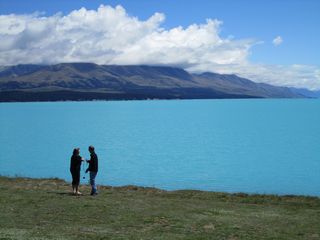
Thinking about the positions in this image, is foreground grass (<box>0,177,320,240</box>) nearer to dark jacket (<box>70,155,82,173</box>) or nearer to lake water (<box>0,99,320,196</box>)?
dark jacket (<box>70,155,82,173</box>)

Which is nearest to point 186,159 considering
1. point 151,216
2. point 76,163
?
point 76,163

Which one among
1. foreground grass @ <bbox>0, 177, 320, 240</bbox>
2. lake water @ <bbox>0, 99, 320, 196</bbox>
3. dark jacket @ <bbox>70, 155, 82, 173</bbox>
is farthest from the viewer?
lake water @ <bbox>0, 99, 320, 196</bbox>

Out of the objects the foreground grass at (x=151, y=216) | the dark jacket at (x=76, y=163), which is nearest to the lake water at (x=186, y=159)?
the foreground grass at (x=151, y=216)

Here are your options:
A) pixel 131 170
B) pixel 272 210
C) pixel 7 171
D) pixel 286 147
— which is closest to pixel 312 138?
pixel 286 147

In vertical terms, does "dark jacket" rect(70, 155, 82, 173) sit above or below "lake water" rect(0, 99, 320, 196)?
above

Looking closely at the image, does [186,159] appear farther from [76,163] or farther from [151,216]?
[151,216]

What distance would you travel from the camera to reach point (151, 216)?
21.5m

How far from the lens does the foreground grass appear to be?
18.2m

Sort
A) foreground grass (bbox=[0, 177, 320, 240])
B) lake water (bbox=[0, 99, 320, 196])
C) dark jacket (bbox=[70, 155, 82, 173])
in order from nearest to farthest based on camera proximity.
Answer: foreground grass (bbox=[0, 177, 320, 240])
dark jacket (bbox=[70, 155, 82, 173])
lake water (bbox=[0, 99, 320, 196])

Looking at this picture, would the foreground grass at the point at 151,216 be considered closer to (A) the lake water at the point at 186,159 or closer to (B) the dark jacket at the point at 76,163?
(B) the dark jacket at the point at 76,163

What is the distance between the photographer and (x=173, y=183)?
50531 mm

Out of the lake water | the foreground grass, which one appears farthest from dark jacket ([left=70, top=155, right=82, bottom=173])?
the lake water

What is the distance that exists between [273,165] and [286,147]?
2343cm

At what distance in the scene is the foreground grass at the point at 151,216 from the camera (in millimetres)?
18234
